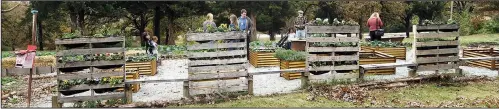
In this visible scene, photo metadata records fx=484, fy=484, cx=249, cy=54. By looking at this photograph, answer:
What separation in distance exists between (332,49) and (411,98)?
2132mm

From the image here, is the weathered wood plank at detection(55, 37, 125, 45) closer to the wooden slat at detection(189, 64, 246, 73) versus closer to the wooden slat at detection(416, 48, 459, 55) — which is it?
the wooden slat at detection(189, 64, 246, 73)

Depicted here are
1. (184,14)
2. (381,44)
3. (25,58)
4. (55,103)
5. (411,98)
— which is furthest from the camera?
(184,14)

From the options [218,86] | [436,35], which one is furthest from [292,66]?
[436,35]

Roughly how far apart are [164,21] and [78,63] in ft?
113

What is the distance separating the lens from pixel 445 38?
→ 1297 cm

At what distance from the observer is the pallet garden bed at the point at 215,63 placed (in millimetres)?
10180

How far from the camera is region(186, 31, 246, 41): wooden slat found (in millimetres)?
10047

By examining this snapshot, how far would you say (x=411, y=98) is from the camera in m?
10.0

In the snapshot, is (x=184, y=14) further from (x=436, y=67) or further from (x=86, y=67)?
(x=86, y=67)

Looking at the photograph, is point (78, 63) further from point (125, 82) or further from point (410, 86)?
point (410, 86)

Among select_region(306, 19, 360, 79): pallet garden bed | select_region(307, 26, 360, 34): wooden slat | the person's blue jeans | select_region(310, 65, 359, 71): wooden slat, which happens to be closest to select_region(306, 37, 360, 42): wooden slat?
select_region(306, 19, 360, 79): pallet garden bed

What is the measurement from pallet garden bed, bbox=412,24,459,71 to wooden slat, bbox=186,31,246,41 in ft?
14.7

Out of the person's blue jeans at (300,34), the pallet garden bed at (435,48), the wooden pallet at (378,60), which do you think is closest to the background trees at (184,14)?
the person's blue jeans at (300,34)

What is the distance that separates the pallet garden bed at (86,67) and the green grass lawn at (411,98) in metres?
1.83
